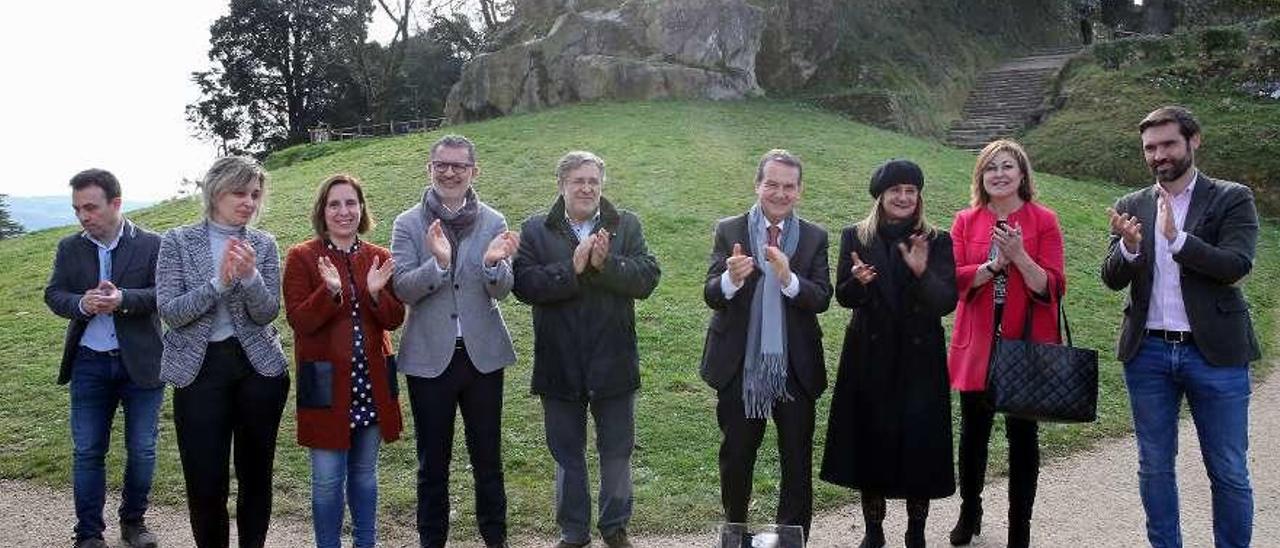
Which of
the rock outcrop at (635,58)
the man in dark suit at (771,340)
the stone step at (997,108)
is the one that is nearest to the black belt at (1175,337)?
the man in dark suit at (771,340)

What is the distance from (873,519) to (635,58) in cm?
2128

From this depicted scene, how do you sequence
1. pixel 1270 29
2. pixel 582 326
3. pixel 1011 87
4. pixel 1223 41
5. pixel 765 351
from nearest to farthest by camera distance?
pixel 765 351, pixel 582 326, pixel 1270 29, pixel 1223 41, pixel 1011 87

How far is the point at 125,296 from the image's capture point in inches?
206

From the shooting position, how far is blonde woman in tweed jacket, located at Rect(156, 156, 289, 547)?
15.0ft

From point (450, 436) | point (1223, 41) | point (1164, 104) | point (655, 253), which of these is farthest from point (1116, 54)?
point (450, 436)

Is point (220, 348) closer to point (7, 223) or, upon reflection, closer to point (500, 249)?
point (500, 249)

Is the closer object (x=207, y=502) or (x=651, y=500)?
(x=207, y=502)

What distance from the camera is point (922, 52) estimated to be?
96.0 ft

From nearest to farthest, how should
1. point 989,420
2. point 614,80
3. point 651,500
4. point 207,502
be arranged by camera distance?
point 207,502 → point 989,420 → point 651,500 → point 614,80

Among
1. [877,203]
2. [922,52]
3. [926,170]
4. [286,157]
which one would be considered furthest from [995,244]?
[922,52]

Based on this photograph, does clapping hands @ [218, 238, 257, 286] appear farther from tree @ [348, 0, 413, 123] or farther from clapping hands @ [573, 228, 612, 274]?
tree @ [348, 0, 413, 123]

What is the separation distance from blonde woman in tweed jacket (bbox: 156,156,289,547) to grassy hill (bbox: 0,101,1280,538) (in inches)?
60.5

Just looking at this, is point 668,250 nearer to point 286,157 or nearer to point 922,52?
point 286,157

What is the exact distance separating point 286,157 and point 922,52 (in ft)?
60.4
